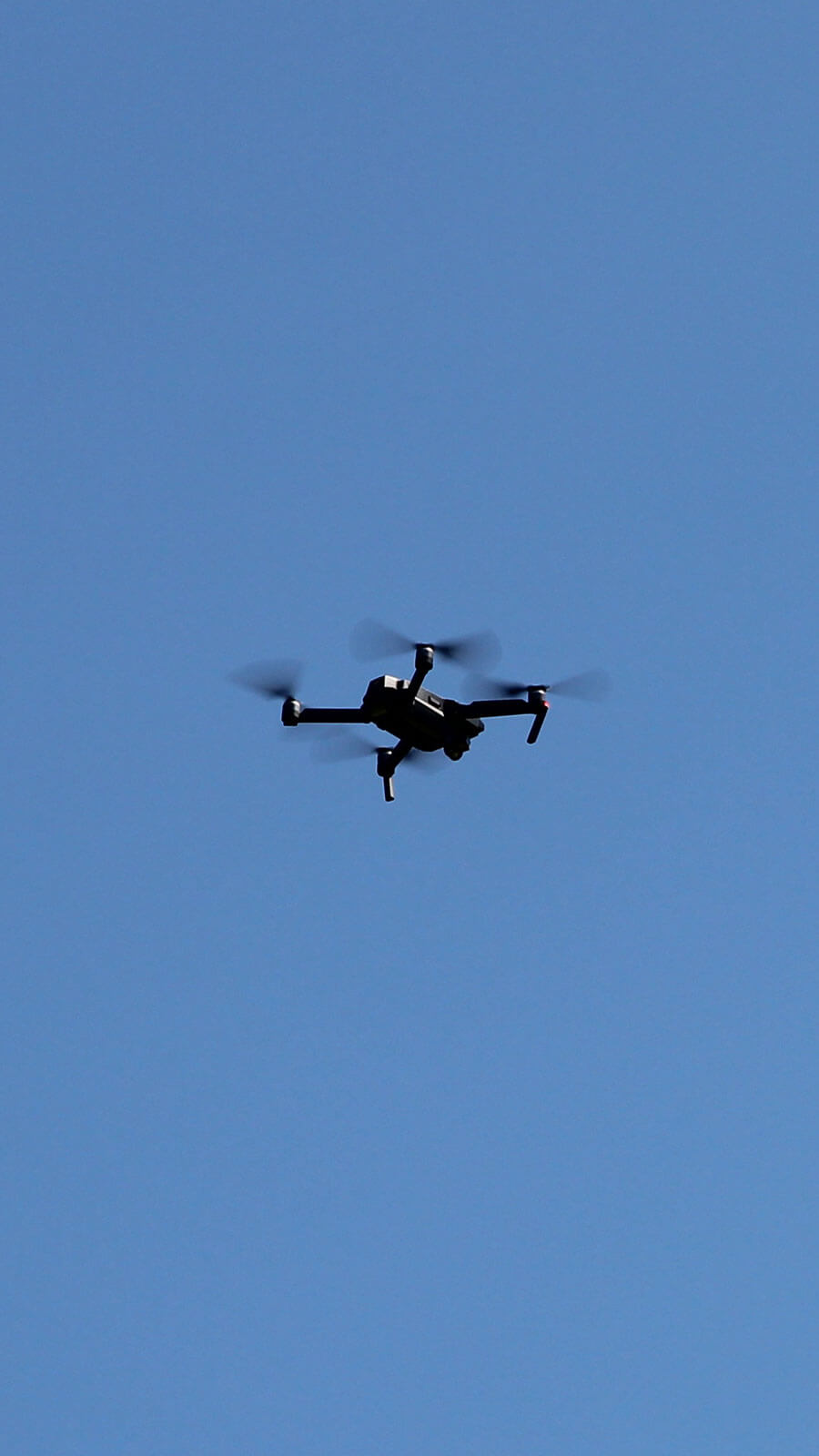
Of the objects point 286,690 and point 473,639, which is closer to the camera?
point 473,639

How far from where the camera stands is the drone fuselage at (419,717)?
8375 cm

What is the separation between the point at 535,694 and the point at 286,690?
8.47m

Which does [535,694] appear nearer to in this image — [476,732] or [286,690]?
[476,732]

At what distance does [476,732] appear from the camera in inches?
3381

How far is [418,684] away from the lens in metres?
83.4

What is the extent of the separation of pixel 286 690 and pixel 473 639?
8359 millimetres

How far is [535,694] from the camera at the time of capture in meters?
86.5

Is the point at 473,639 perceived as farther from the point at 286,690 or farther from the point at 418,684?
the point at 286,690

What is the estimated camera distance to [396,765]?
87.8m

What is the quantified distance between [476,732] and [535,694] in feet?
7.78

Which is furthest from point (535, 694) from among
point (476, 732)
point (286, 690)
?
point (286, 690)

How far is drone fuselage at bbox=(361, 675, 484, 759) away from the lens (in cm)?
8375

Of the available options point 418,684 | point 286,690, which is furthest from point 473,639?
point 286,690

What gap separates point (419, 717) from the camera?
84.3 meters
